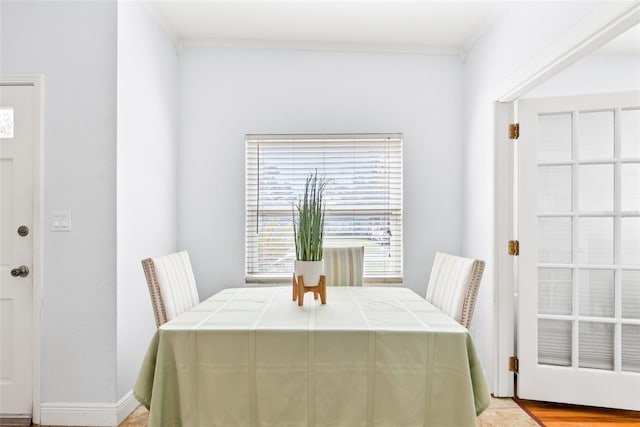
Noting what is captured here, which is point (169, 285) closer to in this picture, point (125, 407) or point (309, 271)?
point (309, 271)

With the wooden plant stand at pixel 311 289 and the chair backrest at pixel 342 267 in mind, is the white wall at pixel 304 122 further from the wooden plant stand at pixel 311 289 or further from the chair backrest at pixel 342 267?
the wooden plant stand at pixel 311 289

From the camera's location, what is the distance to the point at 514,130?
254cm

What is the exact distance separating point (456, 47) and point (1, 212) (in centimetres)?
353

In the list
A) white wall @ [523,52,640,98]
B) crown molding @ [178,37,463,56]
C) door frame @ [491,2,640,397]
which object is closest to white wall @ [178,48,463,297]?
crown molding @ [178,37,463,56]

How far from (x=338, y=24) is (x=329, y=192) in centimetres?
133

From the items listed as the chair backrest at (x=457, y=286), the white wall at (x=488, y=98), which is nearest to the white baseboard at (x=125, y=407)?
the chair backrest at (x=457, y=286)

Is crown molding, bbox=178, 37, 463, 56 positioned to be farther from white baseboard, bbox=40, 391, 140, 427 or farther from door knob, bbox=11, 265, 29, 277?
white baseboard, bbox=40, 391, 140, 427

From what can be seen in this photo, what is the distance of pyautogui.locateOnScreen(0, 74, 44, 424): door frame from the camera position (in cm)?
220

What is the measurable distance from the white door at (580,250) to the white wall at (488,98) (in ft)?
0.70

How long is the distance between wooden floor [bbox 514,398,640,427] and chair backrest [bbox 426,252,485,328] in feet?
3.21

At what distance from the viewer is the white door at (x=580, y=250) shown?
2303 mm

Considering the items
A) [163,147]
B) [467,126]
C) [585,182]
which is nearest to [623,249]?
[585,182]

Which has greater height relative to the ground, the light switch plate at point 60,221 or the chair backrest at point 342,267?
the light switch plate at point 60,221

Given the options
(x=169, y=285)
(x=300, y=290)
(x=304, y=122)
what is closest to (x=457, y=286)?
(x=300, y=290)
